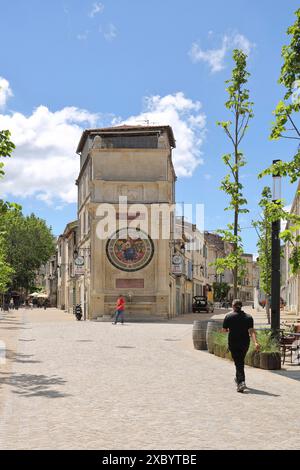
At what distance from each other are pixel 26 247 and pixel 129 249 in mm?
43587

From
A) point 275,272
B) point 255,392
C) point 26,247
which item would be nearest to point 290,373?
point 275,272

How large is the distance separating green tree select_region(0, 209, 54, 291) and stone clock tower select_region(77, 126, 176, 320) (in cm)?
4008

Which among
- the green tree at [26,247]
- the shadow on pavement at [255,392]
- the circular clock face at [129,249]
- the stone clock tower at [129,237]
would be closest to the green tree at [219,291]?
the green tree at [26,247]

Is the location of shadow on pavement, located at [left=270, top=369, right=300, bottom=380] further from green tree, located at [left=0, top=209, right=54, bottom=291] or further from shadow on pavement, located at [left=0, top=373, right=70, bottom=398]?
green tree, located at [left=0, top=209, right=54, bottom=291]

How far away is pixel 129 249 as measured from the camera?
4153cm

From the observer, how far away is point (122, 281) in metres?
41.6

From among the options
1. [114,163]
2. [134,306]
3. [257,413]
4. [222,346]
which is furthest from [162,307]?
[257,413]

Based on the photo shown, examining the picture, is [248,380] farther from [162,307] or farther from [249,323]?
[162,307]

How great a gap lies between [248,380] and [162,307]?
28631mm

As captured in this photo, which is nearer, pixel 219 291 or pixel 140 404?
pixel 140 404

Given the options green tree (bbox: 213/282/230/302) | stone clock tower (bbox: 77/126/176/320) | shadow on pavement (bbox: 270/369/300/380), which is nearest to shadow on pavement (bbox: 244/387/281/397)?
shadow on pavement (bbox: 270/369/300/380)

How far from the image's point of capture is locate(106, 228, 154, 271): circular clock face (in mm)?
41500

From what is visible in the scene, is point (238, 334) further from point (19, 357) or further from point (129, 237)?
point (129, 237)
